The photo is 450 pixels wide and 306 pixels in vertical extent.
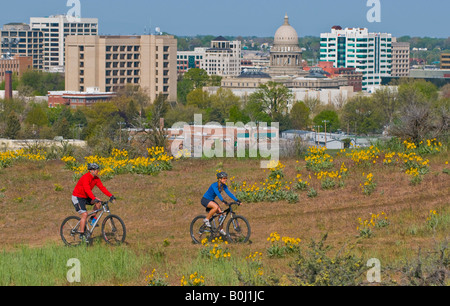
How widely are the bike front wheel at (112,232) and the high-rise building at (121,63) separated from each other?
12771 centimetres

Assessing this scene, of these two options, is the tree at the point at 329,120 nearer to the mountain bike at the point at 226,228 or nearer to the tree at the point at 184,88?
the tree at the point at 184,88

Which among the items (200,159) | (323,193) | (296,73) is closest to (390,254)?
(323,193)

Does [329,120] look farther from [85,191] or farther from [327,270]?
[327,270]

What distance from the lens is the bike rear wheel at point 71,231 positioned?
→ 18.2m

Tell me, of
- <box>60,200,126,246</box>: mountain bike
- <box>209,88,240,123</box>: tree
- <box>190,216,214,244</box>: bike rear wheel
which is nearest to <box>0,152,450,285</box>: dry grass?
<box>190,216,214,244</box>: bike rear wheel

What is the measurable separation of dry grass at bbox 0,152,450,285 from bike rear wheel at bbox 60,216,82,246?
225mm

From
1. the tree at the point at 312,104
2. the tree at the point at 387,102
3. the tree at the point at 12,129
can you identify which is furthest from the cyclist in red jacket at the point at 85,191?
the tree at the point at 312,104

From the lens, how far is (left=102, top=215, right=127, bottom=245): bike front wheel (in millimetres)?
17984

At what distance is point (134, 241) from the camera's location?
738 inches

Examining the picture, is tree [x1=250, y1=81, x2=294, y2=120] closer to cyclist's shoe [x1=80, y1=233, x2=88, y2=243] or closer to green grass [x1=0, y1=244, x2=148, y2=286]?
cyclist's shoe [x1=80, y1=233, x2=88, y2=243]

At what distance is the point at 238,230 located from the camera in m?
18.1

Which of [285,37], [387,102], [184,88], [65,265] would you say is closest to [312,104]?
[387,102]
